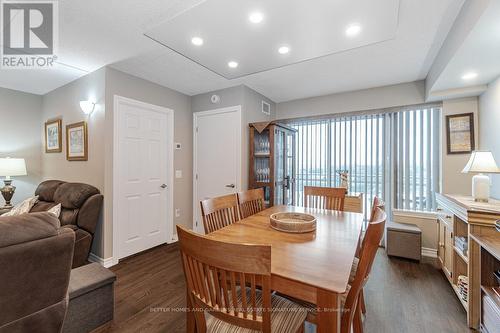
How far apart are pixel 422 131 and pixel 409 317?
2.47 metres

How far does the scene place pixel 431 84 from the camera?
8.63 feet

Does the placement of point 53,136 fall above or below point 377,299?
above

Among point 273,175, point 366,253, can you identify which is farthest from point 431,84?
point 366,253

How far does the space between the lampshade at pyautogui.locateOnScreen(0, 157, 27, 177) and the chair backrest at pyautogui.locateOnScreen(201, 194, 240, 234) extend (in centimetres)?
355

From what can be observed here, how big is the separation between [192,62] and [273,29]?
1.17 m

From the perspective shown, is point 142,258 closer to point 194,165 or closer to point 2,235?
point 194,165

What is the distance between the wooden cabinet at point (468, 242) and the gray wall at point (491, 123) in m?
0.48

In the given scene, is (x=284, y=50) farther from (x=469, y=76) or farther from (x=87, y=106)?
(x=87, y=106)

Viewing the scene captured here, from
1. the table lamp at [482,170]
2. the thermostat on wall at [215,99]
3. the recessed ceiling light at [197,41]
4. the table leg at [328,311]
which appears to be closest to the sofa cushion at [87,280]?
the table leg at [328,311]

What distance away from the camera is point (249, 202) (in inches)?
89.7

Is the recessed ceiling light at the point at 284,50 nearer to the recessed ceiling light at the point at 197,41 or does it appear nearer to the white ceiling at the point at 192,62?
the white ceiling at the point at 192,62

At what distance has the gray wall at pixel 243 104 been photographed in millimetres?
3359

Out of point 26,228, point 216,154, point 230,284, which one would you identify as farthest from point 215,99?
point 230,284

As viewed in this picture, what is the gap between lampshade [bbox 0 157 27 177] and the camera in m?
3.20
